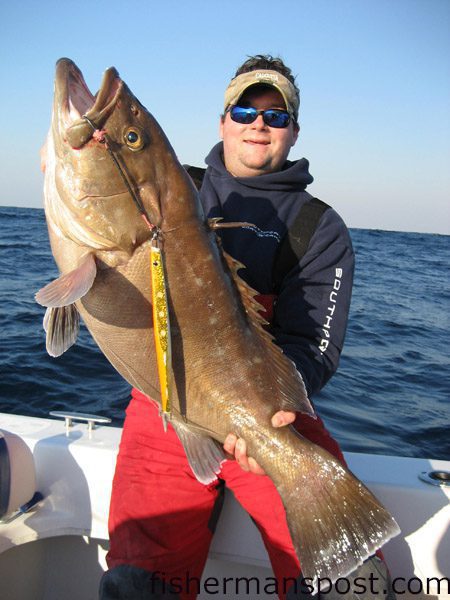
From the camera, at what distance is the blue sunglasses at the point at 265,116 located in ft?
11.4

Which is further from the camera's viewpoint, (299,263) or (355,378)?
(355,378)

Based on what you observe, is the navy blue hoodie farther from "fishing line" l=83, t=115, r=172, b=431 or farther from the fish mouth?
the fish mouth

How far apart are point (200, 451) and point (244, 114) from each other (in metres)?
2.14

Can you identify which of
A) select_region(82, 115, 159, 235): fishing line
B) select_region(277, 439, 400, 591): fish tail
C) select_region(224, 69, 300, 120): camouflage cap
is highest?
select_region(224, 69, 300, 120): camouflage cap

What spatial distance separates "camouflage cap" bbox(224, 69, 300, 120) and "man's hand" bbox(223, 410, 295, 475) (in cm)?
200

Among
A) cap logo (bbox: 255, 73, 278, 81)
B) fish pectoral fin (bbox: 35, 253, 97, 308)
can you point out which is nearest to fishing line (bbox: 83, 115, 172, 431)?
fish pectoral fin (bbox: 35, 253, 97, 308)

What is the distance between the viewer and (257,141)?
11.6 feet

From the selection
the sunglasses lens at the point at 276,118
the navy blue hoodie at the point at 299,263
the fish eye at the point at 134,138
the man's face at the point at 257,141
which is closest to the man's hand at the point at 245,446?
the navy blue hoodie at the point at 299,263

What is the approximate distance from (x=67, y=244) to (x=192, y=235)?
584mm

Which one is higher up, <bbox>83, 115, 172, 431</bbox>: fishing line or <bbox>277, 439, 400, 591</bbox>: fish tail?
<bbox>83, 115, 172, 431</bbox>: fishing line

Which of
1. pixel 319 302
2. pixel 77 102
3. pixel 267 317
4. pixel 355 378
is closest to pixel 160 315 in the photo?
pixel 77 102

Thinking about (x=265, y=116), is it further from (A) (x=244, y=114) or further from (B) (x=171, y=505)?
(B) (x=171, y=505)

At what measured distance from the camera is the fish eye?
94.5 inches

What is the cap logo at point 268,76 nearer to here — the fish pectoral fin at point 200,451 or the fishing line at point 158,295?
the fishing line at point 158,295
